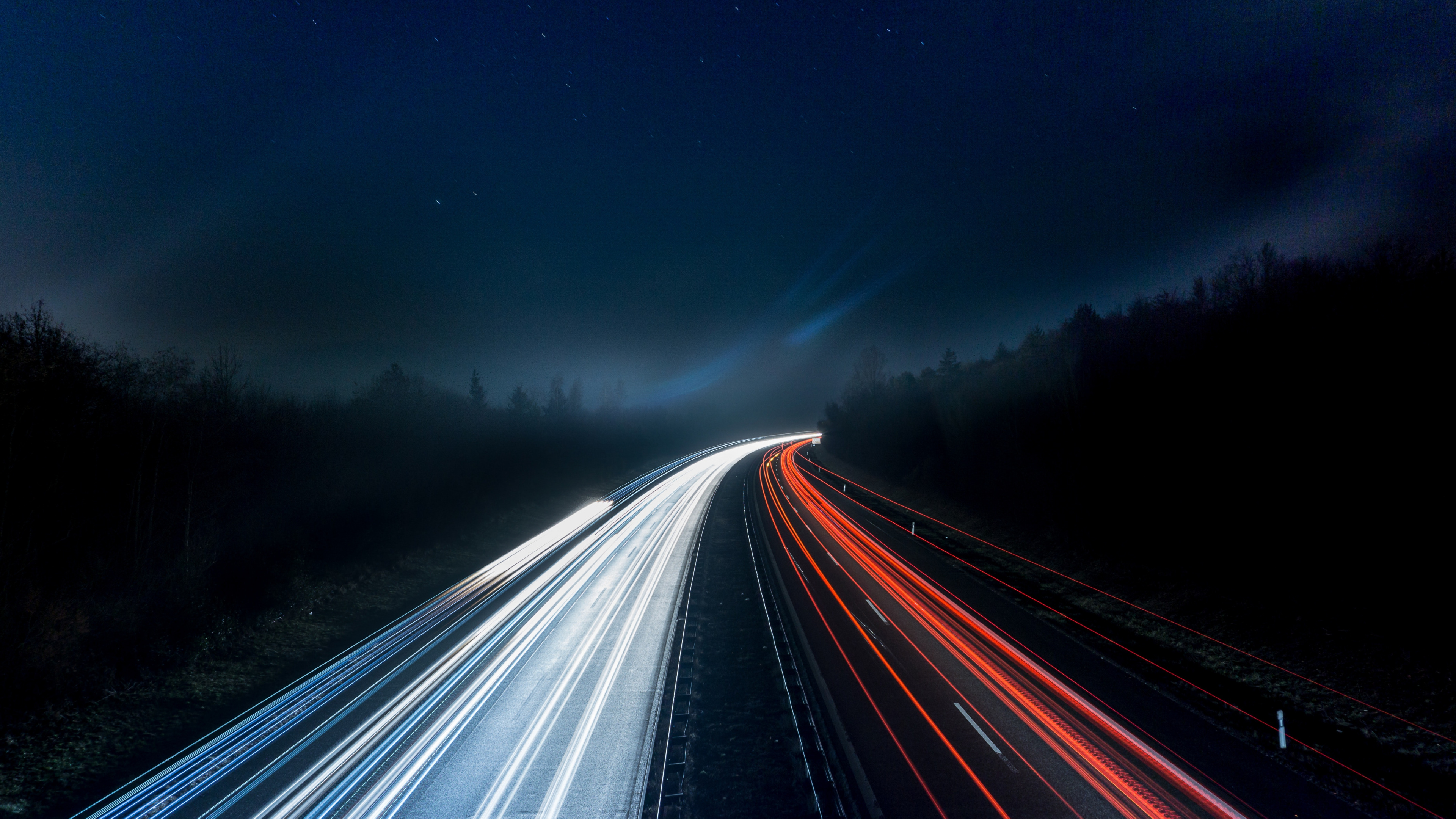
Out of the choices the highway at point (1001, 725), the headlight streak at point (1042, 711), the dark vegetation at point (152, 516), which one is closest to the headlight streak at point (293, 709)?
the dark vegetation at point (152, 516)

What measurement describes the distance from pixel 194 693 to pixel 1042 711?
16.8 m

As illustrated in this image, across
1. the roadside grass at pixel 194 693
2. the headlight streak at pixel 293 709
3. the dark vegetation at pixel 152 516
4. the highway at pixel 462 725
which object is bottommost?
the highway at pixel 462 725

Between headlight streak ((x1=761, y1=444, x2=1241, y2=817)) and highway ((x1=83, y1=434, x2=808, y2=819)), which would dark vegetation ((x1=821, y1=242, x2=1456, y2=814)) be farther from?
highway ((x1=83, y1=434, x2=808, y2=819))

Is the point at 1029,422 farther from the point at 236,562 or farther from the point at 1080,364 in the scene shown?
the point at 236,562

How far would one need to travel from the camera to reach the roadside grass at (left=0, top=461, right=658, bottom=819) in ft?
26.8

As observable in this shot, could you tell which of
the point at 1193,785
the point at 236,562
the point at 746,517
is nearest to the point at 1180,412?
the point at 1193,785

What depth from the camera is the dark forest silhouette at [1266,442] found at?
10938 millimetres

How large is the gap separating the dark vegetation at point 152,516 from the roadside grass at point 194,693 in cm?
23

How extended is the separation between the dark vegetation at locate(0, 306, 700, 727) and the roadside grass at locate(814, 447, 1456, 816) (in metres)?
21.0

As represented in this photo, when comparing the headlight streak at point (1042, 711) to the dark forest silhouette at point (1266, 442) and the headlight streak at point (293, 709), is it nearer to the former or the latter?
the dark forest silhouette at point (1266, 442)

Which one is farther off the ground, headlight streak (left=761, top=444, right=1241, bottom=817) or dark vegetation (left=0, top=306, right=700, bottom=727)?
dark vegetation (left=0, top=306, right=700, bottom=727)

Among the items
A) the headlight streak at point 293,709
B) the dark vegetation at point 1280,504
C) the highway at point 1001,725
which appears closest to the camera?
the highway at point 1001,725

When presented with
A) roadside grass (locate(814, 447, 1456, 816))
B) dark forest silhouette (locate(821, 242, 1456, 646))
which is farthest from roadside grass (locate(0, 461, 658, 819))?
dark forest silhouette (locate(821, 242, 1456, 646))

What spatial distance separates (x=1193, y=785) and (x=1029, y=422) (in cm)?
1920
